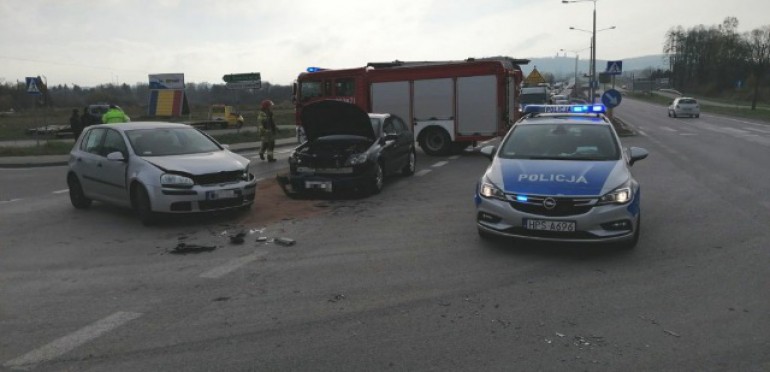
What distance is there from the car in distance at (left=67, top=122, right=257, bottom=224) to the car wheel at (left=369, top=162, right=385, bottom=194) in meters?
2.35

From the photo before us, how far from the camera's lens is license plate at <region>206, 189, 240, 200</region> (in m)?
8.21

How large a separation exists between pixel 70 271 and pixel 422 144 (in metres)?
13.1

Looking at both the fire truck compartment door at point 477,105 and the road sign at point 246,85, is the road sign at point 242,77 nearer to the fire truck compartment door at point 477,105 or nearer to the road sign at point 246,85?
the road sign at point 246,85

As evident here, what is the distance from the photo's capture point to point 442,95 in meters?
17.6

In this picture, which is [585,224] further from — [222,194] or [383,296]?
[222,194]

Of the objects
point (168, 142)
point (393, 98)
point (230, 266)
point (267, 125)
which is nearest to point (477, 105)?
point (393, 98)

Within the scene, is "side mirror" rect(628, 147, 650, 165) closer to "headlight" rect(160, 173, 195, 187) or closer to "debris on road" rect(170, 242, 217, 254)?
"debris on road" rect(170, 242, 217, 254)

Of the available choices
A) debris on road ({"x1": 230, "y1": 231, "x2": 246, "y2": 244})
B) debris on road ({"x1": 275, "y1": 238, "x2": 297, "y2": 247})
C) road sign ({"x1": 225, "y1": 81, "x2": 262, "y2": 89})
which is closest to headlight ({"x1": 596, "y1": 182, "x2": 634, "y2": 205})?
debris on road ({"x1": 275, "y1": 238, "x2": 297, "y2": 247})

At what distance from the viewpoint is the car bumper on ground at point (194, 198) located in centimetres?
805

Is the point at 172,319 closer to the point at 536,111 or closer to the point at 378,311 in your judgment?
the point at 378,311

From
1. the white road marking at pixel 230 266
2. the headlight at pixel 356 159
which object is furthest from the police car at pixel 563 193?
the headlight at pixel 356 159

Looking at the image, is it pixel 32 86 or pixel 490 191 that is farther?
pixel 32 86

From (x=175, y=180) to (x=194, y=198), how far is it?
361 mm

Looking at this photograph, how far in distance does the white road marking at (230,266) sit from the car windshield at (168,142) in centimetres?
309
